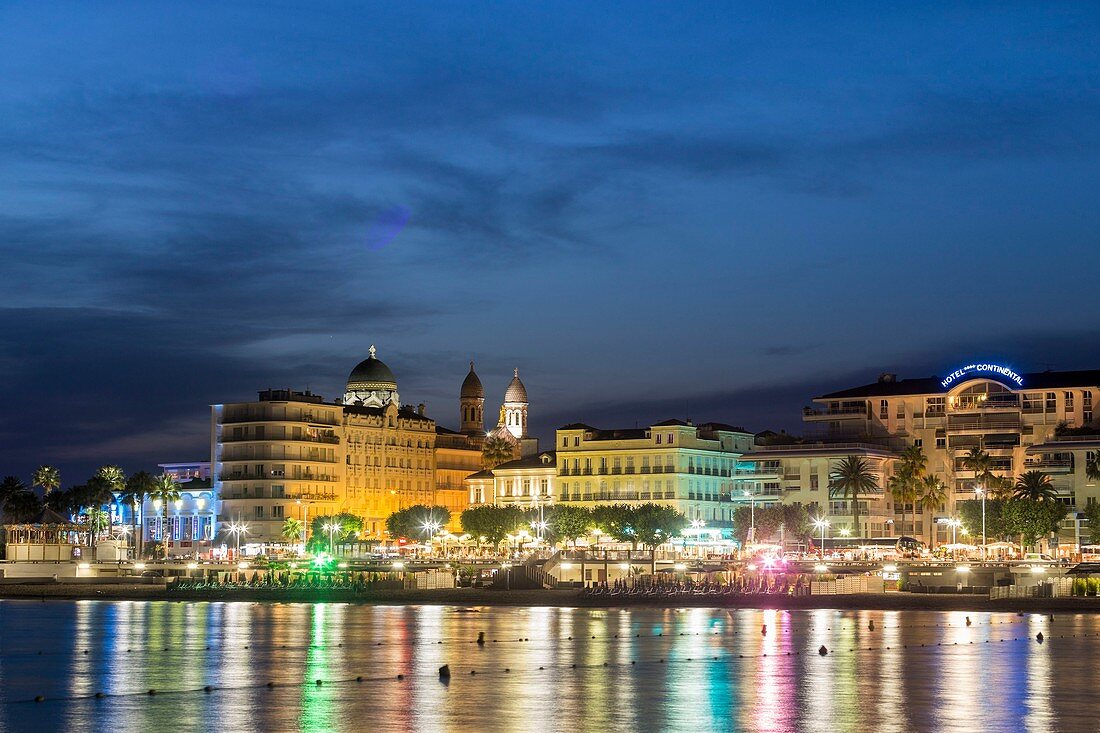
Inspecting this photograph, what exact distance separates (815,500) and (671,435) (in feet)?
66.8

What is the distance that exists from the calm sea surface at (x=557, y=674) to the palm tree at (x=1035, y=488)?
234ft

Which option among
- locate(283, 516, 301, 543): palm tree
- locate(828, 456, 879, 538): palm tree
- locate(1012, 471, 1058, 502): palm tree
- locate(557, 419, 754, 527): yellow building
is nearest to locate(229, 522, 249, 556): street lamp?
locate(283, 516, 301, 543): palm tree

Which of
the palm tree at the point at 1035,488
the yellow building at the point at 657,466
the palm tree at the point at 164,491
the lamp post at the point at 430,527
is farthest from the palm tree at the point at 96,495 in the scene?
the palm tree at the point at 1035,488

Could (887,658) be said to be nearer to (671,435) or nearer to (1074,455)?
(1074,455)

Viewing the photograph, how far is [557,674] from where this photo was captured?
46.4 meters

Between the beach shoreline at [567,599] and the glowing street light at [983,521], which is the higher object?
the glowing street light at [983,521]

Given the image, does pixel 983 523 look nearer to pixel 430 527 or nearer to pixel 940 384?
pixel 940 384

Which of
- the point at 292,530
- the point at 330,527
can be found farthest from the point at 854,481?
the point at 292,530

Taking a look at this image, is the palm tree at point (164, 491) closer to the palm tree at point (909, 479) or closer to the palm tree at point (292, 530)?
the palm tree at point (292, 530)

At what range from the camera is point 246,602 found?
4213 inches

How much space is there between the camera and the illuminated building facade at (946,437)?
169 meters

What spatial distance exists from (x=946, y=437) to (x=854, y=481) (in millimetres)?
18764

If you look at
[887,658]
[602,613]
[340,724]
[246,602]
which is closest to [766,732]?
[340,724]

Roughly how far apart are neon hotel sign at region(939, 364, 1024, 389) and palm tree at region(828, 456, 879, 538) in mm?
14896
